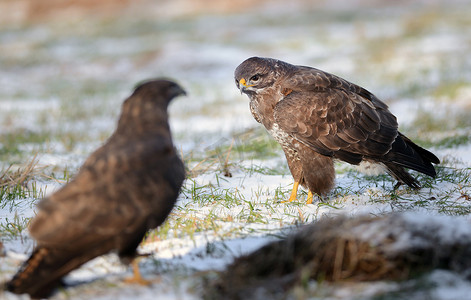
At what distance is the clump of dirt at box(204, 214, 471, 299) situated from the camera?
9.04 feet

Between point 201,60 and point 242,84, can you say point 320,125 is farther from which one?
point 201,60

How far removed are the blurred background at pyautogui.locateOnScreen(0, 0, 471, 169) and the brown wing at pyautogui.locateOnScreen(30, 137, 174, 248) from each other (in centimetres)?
285

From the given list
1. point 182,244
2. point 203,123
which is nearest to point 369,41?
point 203,123

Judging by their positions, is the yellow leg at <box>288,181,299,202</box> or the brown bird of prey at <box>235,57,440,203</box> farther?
the yellow leg at <box>288,181,299,202</box>

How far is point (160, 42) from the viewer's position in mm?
23094

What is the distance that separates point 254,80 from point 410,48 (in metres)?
13.0

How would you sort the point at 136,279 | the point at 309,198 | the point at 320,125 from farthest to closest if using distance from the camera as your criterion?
1. the point at 309,198
2. the point at 320,125
3. the point at 136,279

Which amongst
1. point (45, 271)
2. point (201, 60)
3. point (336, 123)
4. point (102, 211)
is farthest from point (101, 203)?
point (201, 60)

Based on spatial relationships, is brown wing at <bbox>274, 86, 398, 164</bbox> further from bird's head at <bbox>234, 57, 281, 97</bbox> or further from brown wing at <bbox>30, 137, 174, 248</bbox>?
brown wing at <bbox>30, 137, 174, 248</bbox>

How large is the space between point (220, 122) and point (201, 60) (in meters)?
9.06

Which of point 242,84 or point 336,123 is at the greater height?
point 242,84

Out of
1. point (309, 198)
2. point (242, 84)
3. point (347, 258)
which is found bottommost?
point (309, 198)

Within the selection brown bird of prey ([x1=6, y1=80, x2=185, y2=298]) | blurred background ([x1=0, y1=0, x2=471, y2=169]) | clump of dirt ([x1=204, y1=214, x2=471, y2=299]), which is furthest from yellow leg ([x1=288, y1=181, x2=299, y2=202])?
brown bird of prey ([x1=6, y1=80, x2=185, y2=298])

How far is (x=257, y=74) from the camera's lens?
4785mm
